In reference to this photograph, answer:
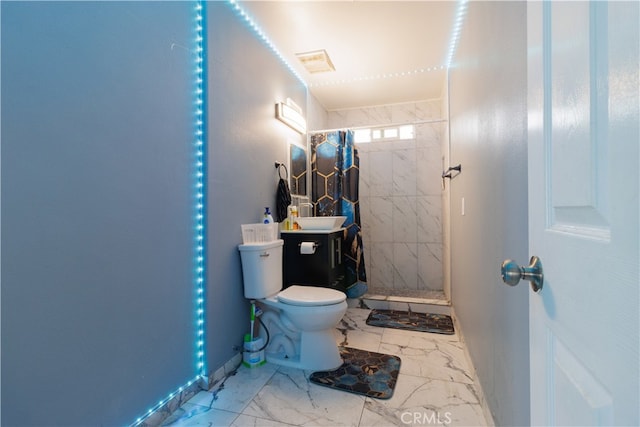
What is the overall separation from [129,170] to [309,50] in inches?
72.9

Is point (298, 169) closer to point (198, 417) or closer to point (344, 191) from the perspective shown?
point (344, 191)

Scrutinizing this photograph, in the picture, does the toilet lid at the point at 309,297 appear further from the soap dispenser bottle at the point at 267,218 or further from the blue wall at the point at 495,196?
the blue wall at the point at 495,196

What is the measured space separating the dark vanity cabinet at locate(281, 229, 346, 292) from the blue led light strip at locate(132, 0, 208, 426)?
2.76ft

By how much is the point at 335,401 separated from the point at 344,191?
189 centimetres

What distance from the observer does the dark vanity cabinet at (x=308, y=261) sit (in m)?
2.29

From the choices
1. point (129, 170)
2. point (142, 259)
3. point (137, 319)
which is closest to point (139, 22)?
point (129, 170)

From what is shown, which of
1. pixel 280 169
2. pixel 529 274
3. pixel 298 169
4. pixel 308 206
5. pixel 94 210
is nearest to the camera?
pixel 529 274

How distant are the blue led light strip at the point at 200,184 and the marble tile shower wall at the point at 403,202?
2256 millimetres

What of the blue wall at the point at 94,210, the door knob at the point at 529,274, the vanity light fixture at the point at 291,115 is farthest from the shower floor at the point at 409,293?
the door knob at the point at 529,274

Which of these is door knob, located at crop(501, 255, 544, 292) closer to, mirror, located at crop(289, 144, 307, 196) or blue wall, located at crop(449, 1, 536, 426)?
blue wall, located at crop(449, 1, 536, 426)

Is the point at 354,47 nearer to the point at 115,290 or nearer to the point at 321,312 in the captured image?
the point at 321,312

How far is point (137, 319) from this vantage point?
4.09 ft

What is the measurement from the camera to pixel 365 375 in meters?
1.73

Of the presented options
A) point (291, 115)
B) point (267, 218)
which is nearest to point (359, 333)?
point (267, 218)
